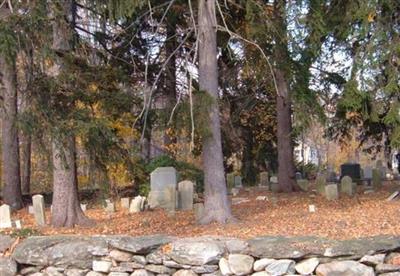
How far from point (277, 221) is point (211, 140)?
1679 mm

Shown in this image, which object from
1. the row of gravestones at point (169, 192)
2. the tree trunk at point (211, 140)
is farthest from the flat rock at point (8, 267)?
the row of gravestones at point (169, 192)

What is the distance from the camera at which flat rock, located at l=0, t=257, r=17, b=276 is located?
7692 mm

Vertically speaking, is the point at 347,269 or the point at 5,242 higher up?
the point at 5,242

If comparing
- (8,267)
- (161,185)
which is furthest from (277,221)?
(161,185)

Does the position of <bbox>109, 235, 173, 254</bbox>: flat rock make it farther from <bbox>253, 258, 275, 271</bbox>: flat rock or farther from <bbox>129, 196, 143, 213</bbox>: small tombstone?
<bbox>129, 196, 143, 213</bbox>: small tombstone

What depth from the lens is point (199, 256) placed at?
684 centimetres

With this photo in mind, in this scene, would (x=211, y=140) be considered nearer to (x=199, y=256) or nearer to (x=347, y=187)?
(x=199, y=256)

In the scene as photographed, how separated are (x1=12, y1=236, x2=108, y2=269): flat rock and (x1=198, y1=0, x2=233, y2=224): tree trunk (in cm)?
251

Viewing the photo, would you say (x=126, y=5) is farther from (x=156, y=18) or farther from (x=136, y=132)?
(x=136, y=132)

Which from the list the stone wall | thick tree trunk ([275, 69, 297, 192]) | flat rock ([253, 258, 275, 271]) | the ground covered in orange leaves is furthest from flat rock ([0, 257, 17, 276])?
thick tree trunk ([275, 69, 297, 192])

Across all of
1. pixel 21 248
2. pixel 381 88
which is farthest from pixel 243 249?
pixel 381 88

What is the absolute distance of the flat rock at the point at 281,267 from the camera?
6.65 meters

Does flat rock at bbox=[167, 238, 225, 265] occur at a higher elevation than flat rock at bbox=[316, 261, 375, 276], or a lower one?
higher

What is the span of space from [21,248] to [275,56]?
592 cm
